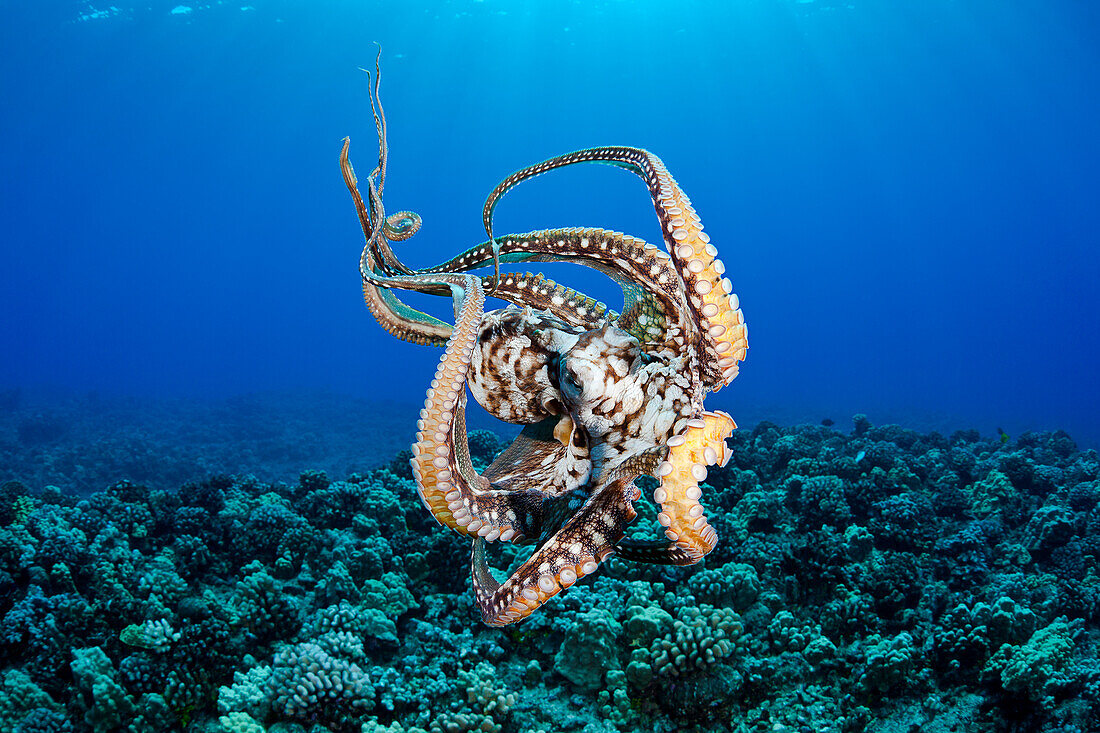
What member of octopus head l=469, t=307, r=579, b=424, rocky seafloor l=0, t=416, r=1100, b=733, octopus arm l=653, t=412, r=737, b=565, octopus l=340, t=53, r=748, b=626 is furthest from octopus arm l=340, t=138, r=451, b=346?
rocky seafloor l=0, t=416, r=1100, b=733

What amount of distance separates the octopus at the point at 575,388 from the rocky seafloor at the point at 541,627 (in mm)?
3515

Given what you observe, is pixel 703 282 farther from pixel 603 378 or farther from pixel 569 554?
pixel 569 554

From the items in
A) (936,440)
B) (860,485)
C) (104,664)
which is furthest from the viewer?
(936,440)

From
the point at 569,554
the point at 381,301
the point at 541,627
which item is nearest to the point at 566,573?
the point at 569,554

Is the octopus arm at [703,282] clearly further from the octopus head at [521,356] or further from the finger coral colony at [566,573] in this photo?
the octopus head at [521,356]

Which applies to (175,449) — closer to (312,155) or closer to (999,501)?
(999,501)

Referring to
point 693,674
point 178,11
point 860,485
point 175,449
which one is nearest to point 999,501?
point 860,485

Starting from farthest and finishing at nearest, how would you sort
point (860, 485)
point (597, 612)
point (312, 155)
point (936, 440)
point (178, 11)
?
1. point (312, 155)
2. point (178, 11)
3. point (936, 440)
4. point (860, 485)
5. point (597, 612)

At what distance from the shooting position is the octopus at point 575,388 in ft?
5.95

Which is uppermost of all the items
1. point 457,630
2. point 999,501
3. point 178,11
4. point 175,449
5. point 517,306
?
point 178,11

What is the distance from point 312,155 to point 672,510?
135m

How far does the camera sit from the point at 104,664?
499 cm

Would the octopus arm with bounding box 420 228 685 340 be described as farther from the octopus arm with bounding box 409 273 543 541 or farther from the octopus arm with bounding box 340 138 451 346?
the octopus arm with bounding box 409 273 543 541

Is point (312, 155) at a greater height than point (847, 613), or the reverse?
point (312, 155)
